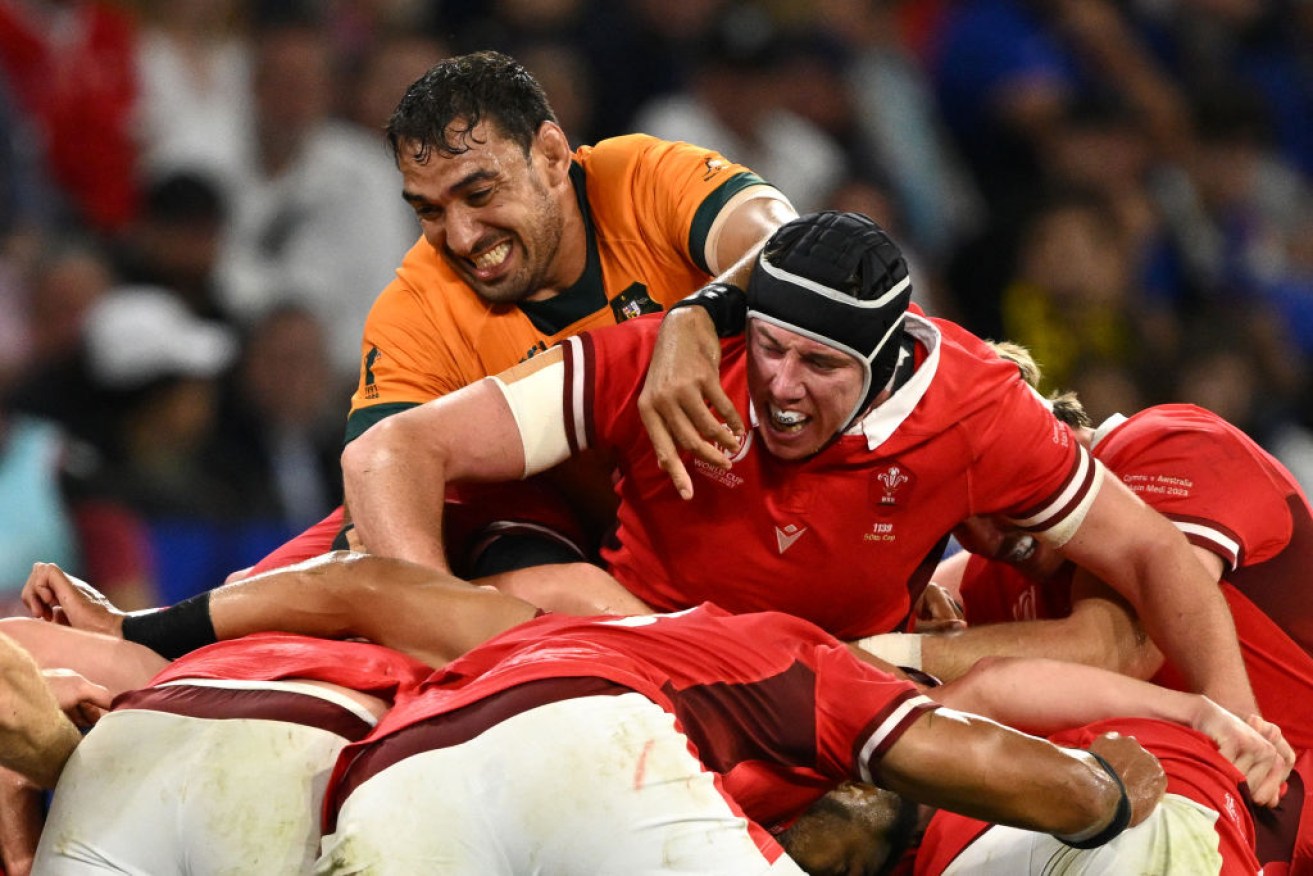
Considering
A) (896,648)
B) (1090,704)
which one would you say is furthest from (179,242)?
(1090,704)

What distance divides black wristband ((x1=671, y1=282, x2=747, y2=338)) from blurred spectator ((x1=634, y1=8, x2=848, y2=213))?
10.7 feet

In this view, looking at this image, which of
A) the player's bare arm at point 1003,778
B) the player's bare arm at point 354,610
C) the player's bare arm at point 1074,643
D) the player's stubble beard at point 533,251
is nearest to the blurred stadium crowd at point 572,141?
the player's stubble beard at point 533,251

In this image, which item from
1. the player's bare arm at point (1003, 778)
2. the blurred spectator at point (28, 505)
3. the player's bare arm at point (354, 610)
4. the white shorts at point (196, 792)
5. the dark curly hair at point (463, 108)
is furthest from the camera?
the blurred spectator at point (28, 505)

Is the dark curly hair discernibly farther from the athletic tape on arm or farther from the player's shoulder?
the athletic tape on arm

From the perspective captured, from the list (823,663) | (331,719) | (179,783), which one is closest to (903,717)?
(823,663)

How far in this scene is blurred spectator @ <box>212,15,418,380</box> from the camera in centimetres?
620

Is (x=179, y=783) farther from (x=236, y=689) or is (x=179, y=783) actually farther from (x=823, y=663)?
(x=823, y=663)

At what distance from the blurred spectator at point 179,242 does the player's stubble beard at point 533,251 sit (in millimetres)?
2255

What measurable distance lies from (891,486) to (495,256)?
1.03 m

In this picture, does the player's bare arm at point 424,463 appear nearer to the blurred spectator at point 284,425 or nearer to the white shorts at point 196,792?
the white shorts at point 196,792

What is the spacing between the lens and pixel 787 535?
11.7ft

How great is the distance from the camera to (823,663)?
289 centimetres

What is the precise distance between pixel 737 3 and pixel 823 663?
482cm

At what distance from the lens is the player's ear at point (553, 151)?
13.4 feet
